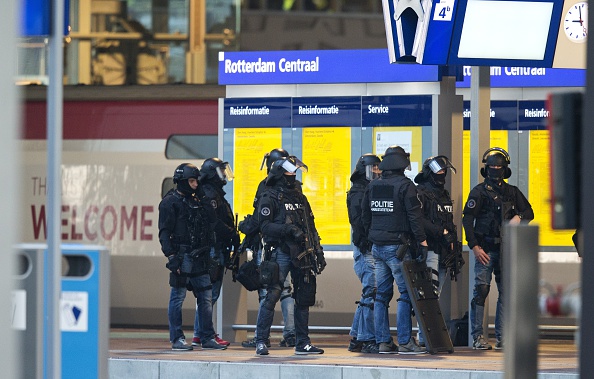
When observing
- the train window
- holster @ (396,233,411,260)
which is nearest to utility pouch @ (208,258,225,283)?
holster @ (396,233,411,260)

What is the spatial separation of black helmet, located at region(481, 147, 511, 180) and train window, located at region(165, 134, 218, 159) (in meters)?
3.82

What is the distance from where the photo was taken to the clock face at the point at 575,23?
11234 millimetres

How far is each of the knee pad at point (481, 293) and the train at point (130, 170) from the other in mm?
3922

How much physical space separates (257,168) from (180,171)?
1.51 m

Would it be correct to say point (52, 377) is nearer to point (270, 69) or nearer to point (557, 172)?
point (557, 172)

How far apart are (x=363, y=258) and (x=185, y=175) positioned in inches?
66.4

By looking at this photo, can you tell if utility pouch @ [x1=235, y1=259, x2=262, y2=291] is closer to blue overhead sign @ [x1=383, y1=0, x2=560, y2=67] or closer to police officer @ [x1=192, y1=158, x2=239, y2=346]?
police officer @ [x1=192, y1=158, x2=239, y2=346]

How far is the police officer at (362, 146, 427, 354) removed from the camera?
34.0 ft

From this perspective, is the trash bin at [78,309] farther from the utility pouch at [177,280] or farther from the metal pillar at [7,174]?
the utility pouch at [177,280]

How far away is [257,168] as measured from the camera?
12445 millimetres

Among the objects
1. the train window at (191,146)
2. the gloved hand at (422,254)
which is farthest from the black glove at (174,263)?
the train window at (191,146)

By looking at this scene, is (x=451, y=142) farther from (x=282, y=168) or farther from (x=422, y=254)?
(x=282, y=168)

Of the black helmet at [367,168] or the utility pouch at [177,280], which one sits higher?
the black helmet at [367,168]

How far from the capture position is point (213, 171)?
37.7 feet
